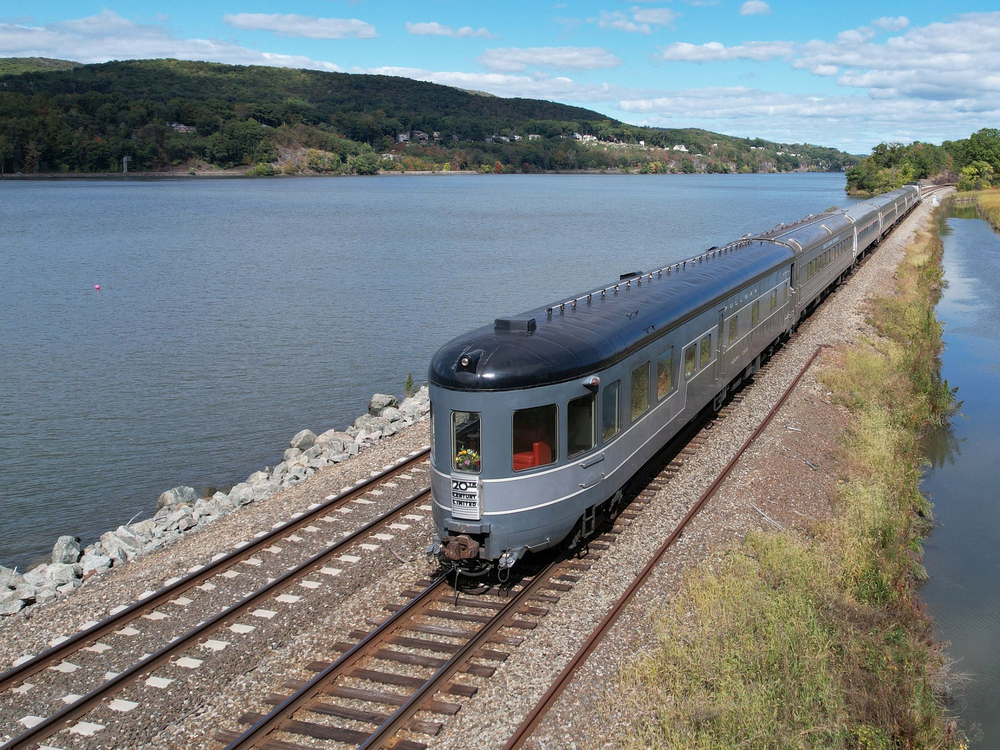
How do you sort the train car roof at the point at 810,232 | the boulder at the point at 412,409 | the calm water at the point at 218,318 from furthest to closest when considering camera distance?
the train car roof at the point at 810,232 → the boulder at the point at 412,409 → the calm water at the point at 218,318

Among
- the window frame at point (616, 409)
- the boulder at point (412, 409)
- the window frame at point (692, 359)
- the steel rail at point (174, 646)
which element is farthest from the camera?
the boulder at point (412, 409)

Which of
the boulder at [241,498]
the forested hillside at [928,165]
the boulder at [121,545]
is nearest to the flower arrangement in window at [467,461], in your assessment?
the boulder at [121,545]

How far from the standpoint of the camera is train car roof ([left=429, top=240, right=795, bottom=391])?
10.0 metres

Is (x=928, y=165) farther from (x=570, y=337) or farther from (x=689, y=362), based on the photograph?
(x=570, y=337)

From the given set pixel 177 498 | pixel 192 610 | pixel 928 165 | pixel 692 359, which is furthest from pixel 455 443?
pixel 928 165

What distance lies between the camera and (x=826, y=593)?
34.9 feet

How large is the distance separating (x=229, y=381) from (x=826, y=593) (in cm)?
2326

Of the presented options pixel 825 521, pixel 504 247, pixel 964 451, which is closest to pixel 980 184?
pixel 504 247

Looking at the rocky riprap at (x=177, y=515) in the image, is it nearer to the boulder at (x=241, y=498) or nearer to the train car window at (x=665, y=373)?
the boulder at (x=241, y=498)

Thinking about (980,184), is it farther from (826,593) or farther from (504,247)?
(826,593)

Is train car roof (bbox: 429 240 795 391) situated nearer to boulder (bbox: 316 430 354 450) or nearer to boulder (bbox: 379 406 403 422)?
boulder (bbox: 316 430 354 450)

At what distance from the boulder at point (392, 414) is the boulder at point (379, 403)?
129 cm

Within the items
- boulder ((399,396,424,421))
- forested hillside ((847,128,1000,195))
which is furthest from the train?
forested hillside ((847,128,1000,195))

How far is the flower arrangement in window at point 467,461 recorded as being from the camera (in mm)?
10133
